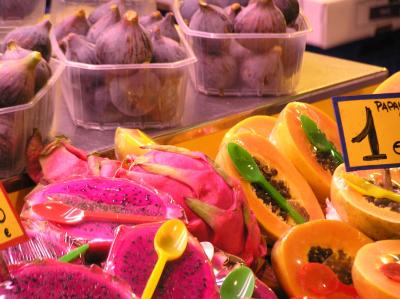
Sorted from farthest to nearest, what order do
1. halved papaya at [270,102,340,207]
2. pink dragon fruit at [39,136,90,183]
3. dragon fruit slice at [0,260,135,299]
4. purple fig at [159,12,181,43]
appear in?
purple fig at [159,12,181,43]
halved papaya at [270,102,340,207]
pink dragon fruit at [39,136,90,183]
dragon fruit slice at [0,260,135,299]

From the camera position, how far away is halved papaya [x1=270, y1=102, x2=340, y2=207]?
1339 mm

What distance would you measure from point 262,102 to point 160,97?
0.31m

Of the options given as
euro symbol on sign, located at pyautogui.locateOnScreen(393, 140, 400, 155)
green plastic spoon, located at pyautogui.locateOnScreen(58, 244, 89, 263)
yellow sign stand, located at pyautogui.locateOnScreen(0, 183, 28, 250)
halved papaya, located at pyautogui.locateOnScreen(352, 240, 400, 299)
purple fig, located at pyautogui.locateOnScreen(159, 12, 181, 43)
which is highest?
purple fig, located at pyautogui.locateOnScreen(159, 12, 181, 43)

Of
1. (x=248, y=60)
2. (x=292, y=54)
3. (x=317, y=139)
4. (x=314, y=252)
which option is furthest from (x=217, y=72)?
(x=314, y=252)

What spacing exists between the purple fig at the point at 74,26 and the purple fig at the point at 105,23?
0.08m

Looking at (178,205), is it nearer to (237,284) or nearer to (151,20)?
(237,284)

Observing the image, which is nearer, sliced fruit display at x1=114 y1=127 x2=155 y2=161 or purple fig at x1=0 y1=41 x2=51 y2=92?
sliced fruit display at x1=114 y1=127 x2=155 y2=161

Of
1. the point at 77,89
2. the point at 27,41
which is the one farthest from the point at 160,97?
the point at 27,41

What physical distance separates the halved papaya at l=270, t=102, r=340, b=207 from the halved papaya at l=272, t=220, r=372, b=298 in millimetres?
258

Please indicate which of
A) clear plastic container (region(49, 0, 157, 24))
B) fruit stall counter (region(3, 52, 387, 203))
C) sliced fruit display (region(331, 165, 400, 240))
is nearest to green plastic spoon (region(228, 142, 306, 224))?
sliced fruit display (region(331, 165, 400, 240))

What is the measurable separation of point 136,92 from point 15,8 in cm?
70

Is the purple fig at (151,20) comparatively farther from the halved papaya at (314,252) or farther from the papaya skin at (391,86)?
the halved papaya at (314,252)

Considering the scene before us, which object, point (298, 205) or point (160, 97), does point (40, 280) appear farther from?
point (160, 97)

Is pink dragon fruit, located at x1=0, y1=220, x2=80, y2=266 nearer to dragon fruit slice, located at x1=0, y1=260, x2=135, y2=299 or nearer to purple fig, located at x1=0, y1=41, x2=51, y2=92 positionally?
dragon fruit slice, located at x1=0, y1=260, x2=135, y2=299
